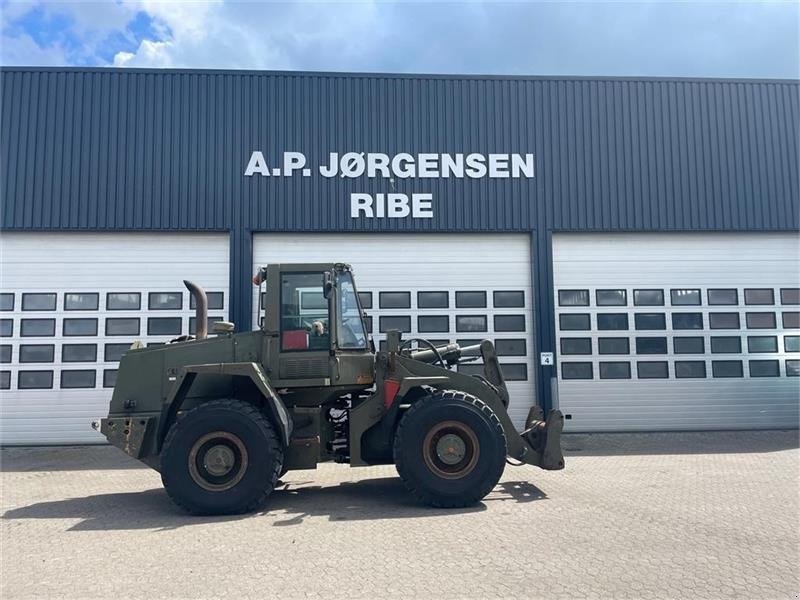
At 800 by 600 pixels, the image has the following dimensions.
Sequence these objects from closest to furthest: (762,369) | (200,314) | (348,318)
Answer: (348,318), (200,314), (762,369)

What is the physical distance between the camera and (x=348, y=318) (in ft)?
26.2

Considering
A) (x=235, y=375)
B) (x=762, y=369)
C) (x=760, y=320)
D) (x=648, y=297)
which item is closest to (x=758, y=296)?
(x=760, y=320)

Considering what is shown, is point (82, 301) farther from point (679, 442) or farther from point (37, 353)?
point (679, 442)

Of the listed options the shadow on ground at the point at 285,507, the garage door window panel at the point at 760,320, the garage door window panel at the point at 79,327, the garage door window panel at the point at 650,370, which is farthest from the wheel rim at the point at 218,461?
the garage door window panel at the point at 760,320

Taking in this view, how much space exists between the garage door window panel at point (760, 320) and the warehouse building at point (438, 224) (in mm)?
61

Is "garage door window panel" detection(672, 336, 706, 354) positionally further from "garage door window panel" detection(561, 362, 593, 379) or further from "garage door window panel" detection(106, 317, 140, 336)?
"garage door window panel" detection(106, 317, 140, 336)

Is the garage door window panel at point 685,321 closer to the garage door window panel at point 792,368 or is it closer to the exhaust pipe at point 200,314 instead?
the garage door window panel at point 792,368

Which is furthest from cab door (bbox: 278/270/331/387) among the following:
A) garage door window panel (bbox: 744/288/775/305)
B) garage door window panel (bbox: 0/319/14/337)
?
garage door window panel (bbox: 744/288/775/305)

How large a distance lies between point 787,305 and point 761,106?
15.4 feet

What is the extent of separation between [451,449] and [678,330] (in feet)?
27.1

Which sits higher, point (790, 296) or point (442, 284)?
point (442, 284)

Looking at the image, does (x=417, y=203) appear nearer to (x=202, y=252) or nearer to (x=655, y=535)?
(x=202, y=252)

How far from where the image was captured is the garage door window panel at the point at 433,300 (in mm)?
13164

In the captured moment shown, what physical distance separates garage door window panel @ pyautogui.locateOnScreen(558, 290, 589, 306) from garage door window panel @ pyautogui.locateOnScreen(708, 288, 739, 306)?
9.34 feet
